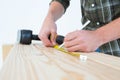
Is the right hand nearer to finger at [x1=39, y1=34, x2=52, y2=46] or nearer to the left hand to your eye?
finger at [x1=39, y1=34, x2=52, y2=46]

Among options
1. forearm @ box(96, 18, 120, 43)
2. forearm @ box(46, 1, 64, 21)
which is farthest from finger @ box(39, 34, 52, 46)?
forearm @ box(96, 18, 120, 43)

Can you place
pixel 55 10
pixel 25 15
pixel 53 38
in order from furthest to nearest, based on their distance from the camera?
1. pixel 25 15
2. pixel 55 10
3. pixel 53 38

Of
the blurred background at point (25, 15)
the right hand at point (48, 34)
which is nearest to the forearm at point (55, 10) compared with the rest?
the right hand at point (48, 34)

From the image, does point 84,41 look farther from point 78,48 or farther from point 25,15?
point 25,15

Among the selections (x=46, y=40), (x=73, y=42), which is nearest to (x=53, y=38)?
(x=46, y=40)

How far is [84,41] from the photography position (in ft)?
2.80

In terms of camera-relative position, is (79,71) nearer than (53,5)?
Yes

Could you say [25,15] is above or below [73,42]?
above

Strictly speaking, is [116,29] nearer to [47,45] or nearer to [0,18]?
[47,45]

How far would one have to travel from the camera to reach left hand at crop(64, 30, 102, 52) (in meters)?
0.85

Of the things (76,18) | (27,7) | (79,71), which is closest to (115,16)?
(79,71)

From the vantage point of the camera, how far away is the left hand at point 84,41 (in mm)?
852

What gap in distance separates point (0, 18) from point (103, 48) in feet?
5.20

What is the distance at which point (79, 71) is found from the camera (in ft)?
1.64
